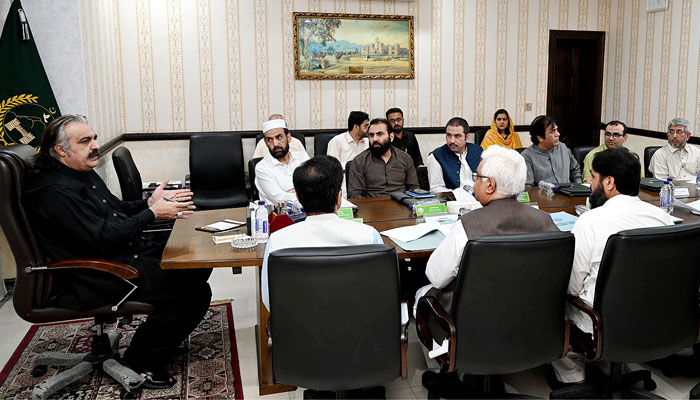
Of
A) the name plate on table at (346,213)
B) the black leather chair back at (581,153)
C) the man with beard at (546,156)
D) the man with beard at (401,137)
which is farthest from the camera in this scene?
the man with beard at (401,137)

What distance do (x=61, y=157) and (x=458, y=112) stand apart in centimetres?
528

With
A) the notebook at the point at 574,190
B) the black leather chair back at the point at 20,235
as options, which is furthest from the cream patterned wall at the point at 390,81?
the notebook at the point at 574,190

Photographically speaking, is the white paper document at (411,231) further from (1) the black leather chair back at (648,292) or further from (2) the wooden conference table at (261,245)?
(1) the black leather chair back at (648,292)

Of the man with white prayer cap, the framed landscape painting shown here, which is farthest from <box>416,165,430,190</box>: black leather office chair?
the framed landscape painting

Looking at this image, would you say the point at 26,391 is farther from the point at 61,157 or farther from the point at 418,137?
the point at 418,137

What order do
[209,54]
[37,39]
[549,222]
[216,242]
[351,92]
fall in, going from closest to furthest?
[549,222] → [216,242] → [37,39] → [209,54] → [351,92]

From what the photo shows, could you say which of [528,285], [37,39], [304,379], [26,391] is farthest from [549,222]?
[37,39]

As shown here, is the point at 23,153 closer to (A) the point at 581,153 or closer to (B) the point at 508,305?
(B) the point at 508,305

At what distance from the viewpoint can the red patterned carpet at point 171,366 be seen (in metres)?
3.07

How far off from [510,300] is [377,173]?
8.46 feet

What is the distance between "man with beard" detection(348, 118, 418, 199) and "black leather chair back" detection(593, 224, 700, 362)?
2.47 metres

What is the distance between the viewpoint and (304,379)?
89.7 inches

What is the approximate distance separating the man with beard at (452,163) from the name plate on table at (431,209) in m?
1.28

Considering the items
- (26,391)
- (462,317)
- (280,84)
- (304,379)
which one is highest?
(280,84)
